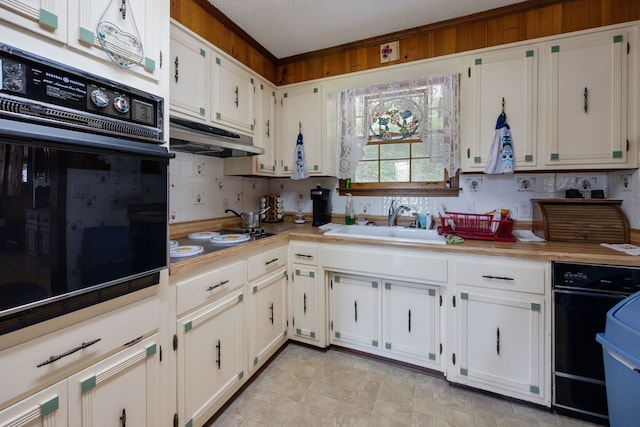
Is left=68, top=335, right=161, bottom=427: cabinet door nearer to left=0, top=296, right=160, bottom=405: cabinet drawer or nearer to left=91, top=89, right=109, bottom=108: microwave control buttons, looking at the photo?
left=0, top=296, right=160, bottom=405: cabinet drawer

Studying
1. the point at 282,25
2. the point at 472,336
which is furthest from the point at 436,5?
the point at 472,336

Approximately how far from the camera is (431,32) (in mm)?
2084

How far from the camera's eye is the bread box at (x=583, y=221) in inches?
64.9

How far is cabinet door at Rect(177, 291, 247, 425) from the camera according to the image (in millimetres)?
1286

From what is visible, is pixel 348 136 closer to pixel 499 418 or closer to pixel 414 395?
pixel 414 395

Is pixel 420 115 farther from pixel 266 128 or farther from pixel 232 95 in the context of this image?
pixel 232 95

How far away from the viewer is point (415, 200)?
2.35 metres

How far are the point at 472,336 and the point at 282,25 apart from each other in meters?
2.51

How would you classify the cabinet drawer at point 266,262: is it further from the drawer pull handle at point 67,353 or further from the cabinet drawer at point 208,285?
the drawer pull handle at point 67,353

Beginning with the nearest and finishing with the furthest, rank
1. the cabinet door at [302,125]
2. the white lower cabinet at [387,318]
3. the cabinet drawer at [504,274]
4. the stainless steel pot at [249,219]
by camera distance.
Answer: the cabinet drawer at [504,274]
the white lower cabinet at [387,318]
the stainless steel pot at [249,219]
the cabinet door at [302,125]

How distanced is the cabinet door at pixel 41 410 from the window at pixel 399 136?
6.51 ft

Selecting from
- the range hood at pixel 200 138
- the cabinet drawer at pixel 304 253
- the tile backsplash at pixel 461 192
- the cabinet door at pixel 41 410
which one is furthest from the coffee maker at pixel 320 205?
the cabinet door at pixel 41 410

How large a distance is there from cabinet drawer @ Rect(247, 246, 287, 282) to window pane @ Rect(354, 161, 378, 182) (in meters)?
1.00

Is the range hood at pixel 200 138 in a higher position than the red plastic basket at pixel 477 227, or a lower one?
higher
